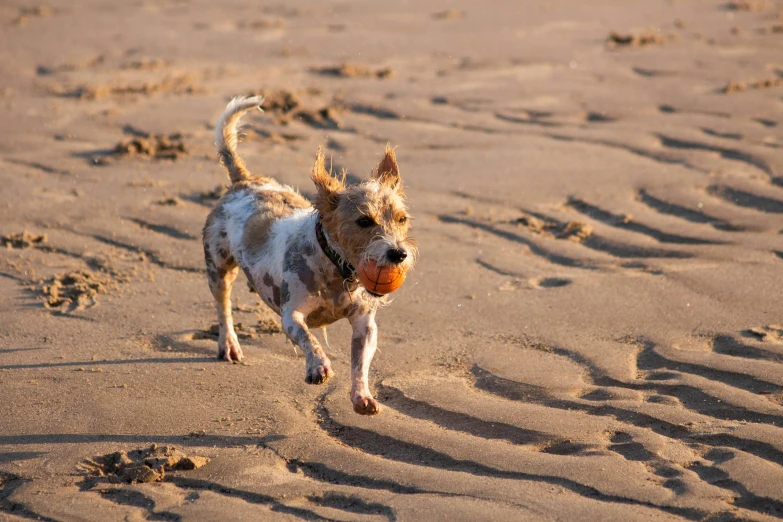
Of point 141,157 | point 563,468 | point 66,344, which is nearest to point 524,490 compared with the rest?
point 563,468

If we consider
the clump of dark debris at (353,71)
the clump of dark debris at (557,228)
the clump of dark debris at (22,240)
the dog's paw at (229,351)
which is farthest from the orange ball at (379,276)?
the clump of dark debris at (353,71)

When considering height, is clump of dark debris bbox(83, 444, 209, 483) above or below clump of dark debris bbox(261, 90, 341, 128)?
below

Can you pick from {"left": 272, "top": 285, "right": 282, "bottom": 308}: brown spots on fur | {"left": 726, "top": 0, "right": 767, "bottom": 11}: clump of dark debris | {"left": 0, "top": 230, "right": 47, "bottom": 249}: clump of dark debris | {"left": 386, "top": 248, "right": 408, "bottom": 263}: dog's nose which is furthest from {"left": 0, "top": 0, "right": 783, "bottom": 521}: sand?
{"left": 726, "top": 0, "right": 767, "bottom": 11}: clump of dark debris

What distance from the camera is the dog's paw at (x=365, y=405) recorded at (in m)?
5.21

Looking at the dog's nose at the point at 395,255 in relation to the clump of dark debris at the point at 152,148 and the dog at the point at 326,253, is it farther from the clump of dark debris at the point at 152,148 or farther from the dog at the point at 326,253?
the clump of dark debris at the point at 152,148

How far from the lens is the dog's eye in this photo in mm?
5184

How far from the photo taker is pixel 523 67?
13.2 meters

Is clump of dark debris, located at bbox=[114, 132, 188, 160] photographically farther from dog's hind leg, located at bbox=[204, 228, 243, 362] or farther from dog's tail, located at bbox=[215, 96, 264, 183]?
dog's hind leg, located at bbox=[204, 228, 243, 362]

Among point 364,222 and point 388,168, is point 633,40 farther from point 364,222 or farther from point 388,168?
point 364,222

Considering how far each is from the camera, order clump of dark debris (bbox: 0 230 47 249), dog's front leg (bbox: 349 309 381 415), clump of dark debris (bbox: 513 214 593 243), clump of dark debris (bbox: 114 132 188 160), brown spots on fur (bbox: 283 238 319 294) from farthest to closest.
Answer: clump of dark debris (bbox: 114 132 188 160)
clump of dark debris (bbox: 513 214 593 243)
clump of dark debris (bbox: 0 230 47 249)
brown spots on fur (bbox: 283 238 319 294)
dog's front leg (bbox: 349 309 381 415)

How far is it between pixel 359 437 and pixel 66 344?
7.68 ft

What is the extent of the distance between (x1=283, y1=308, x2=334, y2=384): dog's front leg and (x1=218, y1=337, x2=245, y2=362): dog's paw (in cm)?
97

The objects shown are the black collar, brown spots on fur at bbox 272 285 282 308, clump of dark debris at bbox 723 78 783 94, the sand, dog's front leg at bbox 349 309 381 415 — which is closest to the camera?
the sand

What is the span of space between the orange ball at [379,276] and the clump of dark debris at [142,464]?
1.22m
